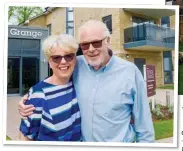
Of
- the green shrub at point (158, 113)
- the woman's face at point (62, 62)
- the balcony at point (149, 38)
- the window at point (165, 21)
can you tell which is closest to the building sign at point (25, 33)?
the woman's face at point (62, 62)

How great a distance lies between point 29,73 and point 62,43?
0.40m

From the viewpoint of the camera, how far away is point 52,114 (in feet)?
7.88

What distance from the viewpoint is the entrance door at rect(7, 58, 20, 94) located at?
241 cm

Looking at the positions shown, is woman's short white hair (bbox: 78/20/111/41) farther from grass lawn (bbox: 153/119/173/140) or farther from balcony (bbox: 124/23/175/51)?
grass lawn (bbox: 153/119/173/140)

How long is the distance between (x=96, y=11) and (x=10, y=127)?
1.27 m

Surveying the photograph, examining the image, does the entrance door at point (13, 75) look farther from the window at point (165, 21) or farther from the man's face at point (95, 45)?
the window at point (165, 21)

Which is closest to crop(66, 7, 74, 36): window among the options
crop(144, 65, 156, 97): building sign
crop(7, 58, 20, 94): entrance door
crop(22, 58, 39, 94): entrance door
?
crop(22, 58, 39, 94): entrance door

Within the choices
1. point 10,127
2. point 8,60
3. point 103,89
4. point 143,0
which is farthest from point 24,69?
point 143,0

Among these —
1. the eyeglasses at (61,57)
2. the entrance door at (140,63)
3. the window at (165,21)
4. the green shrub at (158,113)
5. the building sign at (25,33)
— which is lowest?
the green shrub at (158,113)

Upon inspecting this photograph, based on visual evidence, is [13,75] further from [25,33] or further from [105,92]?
[105,92]

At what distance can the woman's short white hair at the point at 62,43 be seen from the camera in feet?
7.75

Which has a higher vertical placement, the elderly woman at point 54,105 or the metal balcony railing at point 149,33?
the metal balcony railing at point 149,33

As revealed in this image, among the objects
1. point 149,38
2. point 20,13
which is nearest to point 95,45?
point 149,38

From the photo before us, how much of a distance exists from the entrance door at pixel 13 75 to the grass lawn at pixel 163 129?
1273 millimetres
